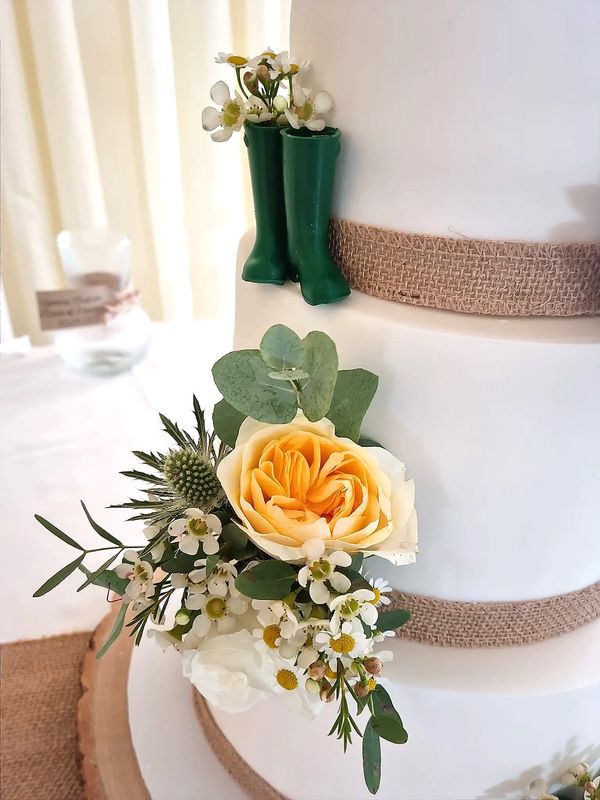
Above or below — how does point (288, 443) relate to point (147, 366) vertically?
above

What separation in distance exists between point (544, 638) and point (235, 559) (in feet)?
1.08

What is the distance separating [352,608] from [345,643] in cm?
3

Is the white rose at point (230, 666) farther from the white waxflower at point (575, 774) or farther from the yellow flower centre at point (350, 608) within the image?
the white waxflower at point (575, 774)

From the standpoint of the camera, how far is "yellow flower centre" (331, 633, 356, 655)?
19.5 inches

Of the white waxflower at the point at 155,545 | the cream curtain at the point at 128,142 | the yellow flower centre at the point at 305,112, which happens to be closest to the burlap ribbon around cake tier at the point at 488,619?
the white waxflower at the point at 155,545

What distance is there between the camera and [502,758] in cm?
66

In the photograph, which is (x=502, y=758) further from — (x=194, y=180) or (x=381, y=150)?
(x=194, y=180)

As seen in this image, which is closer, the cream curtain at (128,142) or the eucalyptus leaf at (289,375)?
the eucalyptus leaf at (289,375)

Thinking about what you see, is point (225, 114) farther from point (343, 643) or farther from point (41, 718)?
point (41, 718)

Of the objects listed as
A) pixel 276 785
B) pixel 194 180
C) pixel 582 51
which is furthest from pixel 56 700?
pixel 194 180

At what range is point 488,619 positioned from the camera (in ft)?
2.09

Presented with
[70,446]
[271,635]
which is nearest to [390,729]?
[271,635]

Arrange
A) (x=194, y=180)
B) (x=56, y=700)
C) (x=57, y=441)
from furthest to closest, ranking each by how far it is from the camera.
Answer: (x=194, y=180)
(x=57, y=441)
(x=56, y=700)

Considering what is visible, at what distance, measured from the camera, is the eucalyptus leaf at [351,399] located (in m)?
0.54
